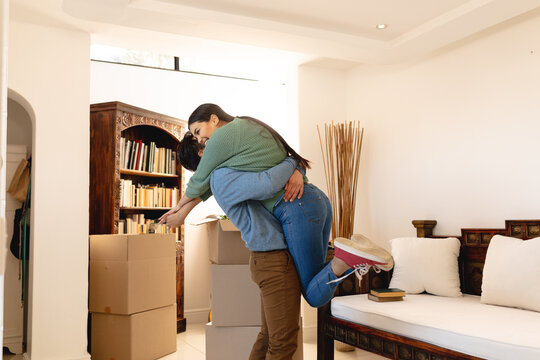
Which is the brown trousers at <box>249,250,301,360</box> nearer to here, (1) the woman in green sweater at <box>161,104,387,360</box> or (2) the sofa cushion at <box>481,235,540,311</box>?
(1) the woman in green sweater at <box>161,104,387,360</box>

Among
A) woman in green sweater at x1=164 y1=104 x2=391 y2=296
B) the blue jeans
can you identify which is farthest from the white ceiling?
the blue jeans

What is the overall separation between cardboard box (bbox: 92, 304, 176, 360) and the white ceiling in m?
1.95

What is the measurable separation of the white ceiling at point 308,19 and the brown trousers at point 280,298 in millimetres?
1704


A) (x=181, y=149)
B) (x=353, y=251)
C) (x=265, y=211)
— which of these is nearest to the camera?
(x=353, y=251)

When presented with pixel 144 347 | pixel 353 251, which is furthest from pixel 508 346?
pixel 144 347

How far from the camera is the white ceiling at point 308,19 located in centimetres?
281

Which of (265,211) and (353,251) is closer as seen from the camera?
(353,251)

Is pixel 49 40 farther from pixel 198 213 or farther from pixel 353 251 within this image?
pixel 353 251

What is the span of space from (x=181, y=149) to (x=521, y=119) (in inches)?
84.1

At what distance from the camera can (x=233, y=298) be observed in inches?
105

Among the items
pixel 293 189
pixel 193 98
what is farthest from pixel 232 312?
pixel 193 98

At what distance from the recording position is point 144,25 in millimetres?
3033

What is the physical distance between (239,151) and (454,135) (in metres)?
2.14

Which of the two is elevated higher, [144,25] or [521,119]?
[144,25]
